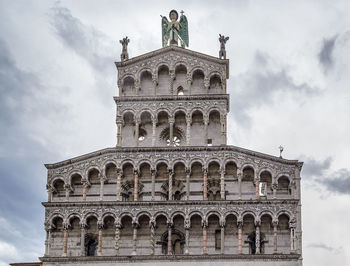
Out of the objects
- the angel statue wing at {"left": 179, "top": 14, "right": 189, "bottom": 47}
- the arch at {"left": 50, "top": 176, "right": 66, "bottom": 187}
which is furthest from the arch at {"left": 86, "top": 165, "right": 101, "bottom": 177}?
the angel statue wing at {"left": 179, "top": 14, "right": 189, "bottom": 47}

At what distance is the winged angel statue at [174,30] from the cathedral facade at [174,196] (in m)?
3.55

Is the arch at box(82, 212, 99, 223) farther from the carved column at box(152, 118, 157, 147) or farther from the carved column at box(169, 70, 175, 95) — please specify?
the carved column at box(169, 70, 175, 95)

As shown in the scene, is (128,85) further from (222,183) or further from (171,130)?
(222,183)

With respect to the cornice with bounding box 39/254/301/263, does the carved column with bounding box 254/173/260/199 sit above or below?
above

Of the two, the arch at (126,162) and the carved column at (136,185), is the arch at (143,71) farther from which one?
the carved column at (136,185)

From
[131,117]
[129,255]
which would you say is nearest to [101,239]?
[129,255]

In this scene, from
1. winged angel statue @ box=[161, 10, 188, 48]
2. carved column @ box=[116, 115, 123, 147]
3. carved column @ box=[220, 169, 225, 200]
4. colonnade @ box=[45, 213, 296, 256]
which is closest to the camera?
colonnade @ box=[45, 213, 296, 256]

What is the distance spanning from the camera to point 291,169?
39562 mm

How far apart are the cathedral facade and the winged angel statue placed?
140 inches

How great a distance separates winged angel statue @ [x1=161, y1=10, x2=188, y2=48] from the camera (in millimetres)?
45438

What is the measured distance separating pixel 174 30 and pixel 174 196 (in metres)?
11.1

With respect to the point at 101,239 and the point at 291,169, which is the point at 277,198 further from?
the point at 101,239

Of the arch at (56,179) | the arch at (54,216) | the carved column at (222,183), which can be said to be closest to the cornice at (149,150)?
the arch at (56,179)

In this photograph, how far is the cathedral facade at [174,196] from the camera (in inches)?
1519
